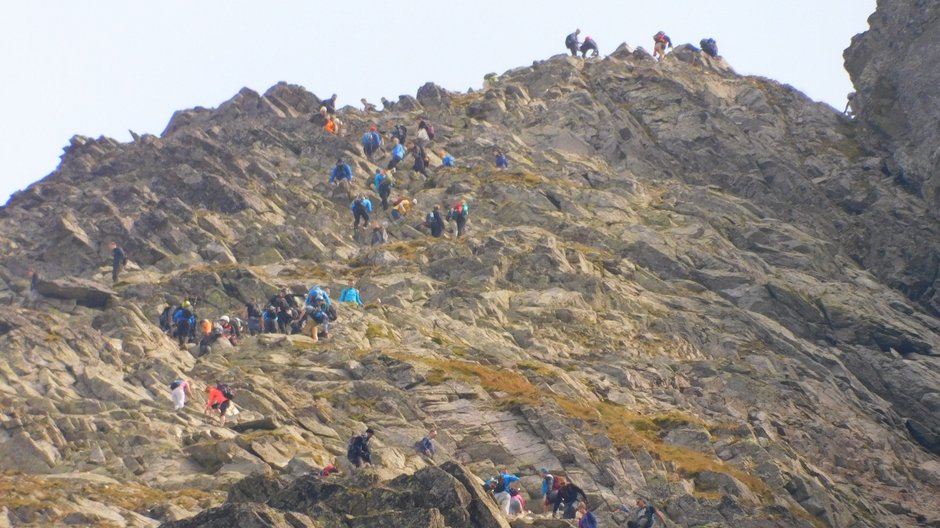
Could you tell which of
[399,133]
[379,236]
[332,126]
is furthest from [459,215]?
[332,126]

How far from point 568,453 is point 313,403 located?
31.4 feet

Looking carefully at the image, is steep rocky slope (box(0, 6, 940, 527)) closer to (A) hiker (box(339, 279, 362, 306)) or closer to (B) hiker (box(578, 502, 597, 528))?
(A) hiker (box(339, 279, 362, 306))

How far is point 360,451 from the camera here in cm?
5062

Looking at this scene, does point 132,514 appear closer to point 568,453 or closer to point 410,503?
point 410,503

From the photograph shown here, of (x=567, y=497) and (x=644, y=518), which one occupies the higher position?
(x=567, y=497)

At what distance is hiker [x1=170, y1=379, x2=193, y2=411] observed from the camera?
5475 centimetres

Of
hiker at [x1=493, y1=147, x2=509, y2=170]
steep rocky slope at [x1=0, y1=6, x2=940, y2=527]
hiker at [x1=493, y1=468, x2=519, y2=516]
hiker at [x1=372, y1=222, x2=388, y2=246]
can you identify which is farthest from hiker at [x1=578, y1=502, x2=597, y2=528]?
hiker at [x1=493, y1=147, x2=509, y2=170]

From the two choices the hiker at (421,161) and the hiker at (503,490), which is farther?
the hiker at (421,161)

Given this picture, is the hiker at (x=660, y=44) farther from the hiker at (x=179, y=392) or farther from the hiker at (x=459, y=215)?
the hiker at (x=179, y=392)

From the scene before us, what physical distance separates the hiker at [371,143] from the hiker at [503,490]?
4489 cm

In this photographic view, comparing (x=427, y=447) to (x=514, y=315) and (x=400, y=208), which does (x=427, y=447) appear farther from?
(x=400, y=208)

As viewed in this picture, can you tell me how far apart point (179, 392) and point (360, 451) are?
8089 mm

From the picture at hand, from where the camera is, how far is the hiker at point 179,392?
54.8m

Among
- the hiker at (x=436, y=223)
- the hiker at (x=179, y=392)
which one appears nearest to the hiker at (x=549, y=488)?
the hiker at (x=179, y=392)
